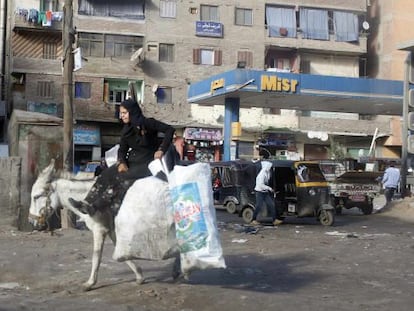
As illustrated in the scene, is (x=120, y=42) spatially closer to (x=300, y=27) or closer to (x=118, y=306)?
(x=300, y=27)

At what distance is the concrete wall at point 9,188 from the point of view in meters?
11.3

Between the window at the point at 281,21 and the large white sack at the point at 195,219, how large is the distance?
37003mm

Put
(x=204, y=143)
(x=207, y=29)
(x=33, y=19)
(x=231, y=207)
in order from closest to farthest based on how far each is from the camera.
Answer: (x=231, y=207) < (x=33, y=19) < (x=204, y=143) < (x=207, y=29)

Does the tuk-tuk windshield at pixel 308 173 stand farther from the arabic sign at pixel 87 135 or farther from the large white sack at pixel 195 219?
the arabic sign at pixel 87 135

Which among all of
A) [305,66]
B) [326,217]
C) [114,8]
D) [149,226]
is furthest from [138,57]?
[149,226]

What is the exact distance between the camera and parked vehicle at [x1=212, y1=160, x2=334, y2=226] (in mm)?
15422

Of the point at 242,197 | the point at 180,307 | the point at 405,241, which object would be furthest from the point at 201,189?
the point at 242,197

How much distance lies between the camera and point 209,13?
4097 cm

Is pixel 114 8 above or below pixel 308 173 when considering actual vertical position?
above

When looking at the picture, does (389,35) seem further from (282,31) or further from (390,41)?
(282,31)

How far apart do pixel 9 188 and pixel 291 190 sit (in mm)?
7573

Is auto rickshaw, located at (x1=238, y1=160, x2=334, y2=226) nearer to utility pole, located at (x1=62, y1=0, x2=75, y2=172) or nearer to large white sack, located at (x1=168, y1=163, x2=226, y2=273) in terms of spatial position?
utility pole, located at (x1=62, y1=0, x2=75, y2=172)

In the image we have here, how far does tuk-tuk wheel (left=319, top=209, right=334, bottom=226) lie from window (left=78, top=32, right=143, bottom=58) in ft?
85.2

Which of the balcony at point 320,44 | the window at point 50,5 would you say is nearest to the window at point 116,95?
the window at point 50,5
